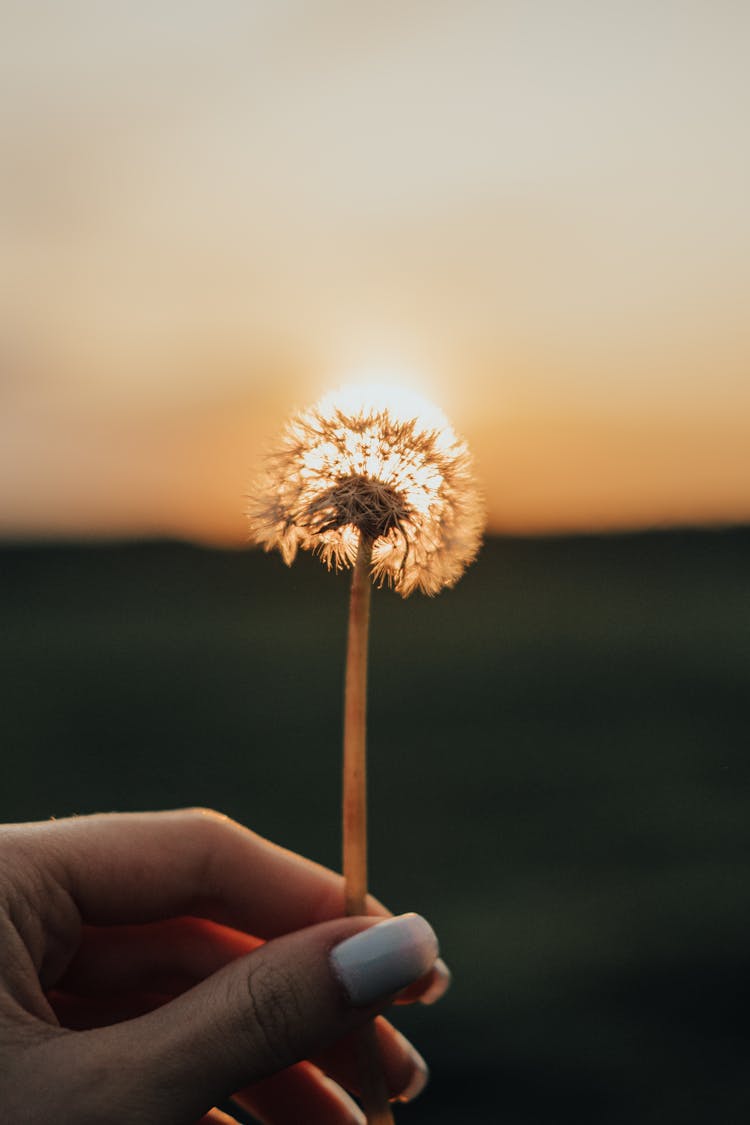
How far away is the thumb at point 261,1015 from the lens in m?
1.53

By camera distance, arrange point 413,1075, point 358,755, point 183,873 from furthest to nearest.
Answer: point 413,1075 → point 183,873 → point 358,755

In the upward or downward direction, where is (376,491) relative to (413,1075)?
upward

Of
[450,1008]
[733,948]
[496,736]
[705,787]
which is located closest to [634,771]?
[705,787]

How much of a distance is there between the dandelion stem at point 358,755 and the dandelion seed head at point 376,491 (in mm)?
68

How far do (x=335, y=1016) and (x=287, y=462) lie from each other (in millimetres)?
1061

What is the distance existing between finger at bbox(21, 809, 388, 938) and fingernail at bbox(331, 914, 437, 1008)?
0.44 metres

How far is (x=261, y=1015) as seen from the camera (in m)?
1.64

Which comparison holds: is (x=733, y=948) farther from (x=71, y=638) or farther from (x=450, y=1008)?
(x=71, y=638)

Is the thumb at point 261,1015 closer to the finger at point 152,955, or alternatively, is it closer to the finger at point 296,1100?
the finger at point 152,955

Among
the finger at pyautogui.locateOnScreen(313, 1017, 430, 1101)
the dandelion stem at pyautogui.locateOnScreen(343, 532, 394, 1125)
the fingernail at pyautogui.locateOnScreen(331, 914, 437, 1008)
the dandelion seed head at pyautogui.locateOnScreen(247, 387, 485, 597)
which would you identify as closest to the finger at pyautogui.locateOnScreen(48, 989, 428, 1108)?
the finger at pyautogui.locateOnScreen(313, 1017, 430, 1101)

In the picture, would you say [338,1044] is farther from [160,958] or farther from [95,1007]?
[95,1007]

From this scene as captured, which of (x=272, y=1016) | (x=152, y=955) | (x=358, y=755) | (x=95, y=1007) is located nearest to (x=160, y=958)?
(x=152, y=955)

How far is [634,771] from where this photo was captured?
5.81m

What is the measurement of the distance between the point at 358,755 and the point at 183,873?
2.71 ft
